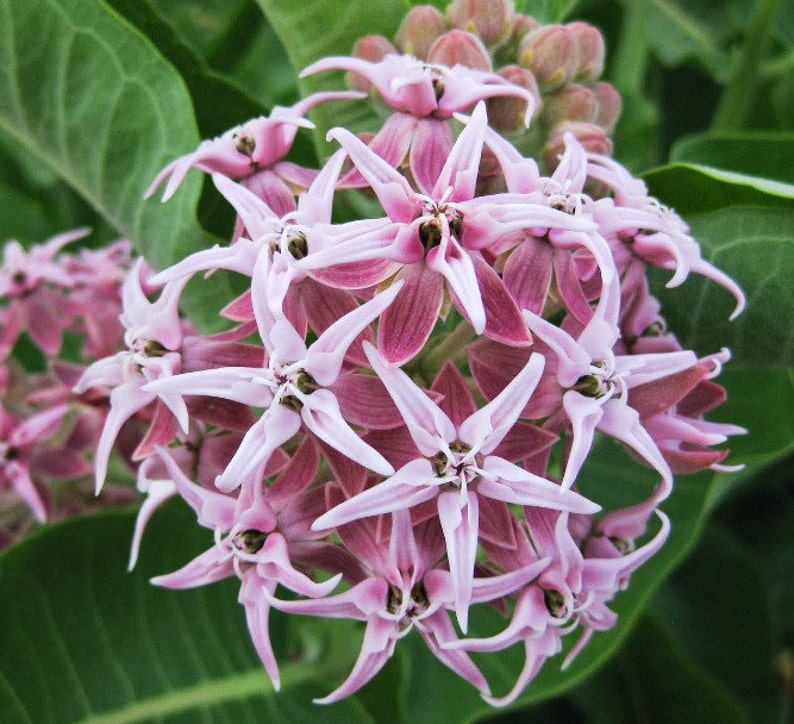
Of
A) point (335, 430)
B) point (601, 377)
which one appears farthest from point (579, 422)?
point (335, 430)

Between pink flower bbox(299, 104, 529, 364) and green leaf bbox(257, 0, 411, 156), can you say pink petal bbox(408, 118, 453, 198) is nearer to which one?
pink flower bbox(299, 104, 529, 364)

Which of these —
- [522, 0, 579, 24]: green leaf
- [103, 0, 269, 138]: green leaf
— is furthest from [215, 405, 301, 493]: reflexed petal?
[522, 0, 579, 24]: green leaf

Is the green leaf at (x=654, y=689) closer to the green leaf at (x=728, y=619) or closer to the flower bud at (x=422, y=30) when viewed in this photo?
the green leaf at (x=728, y=619)

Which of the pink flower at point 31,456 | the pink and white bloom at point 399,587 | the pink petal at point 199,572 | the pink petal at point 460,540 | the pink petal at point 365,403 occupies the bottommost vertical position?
the pink flower at point 31,456

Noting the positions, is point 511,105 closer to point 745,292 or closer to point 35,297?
point 745,292

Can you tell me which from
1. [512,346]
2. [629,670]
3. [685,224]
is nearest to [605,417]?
[512,346]

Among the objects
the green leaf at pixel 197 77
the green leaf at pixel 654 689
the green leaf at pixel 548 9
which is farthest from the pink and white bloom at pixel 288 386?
the green leaf at pixel 654 689
